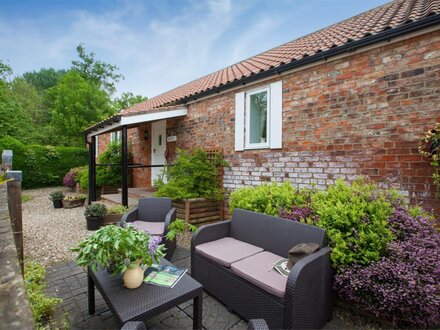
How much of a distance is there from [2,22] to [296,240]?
8.11 metres

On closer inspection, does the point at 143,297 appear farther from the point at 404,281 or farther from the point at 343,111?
the point at 343,111

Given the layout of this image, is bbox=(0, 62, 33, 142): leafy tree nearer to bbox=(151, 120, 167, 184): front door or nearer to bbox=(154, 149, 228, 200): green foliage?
bbox=(151, 120, 167, 184): front door

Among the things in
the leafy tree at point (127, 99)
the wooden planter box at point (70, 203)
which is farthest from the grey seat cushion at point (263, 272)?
the leafy tree at point (127, 99)

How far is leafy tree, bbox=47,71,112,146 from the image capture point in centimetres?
1752

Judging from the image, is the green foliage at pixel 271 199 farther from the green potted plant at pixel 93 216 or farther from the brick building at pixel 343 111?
the green potted plant at pixel 93 216

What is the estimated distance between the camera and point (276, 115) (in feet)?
16.0

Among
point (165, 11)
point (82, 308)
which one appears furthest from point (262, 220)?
point (165, 11)

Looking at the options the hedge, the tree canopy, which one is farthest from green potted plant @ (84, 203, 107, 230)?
the tree canopy

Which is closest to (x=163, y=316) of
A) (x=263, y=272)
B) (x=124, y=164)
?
(x=263, y=272)

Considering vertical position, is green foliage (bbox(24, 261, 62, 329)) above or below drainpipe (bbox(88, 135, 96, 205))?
below

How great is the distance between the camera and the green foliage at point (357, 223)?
228cm

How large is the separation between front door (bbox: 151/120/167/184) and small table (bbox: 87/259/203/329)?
6.38 metres

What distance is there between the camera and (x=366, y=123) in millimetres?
3668

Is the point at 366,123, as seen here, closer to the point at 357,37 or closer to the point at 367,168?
the point at 367,168
